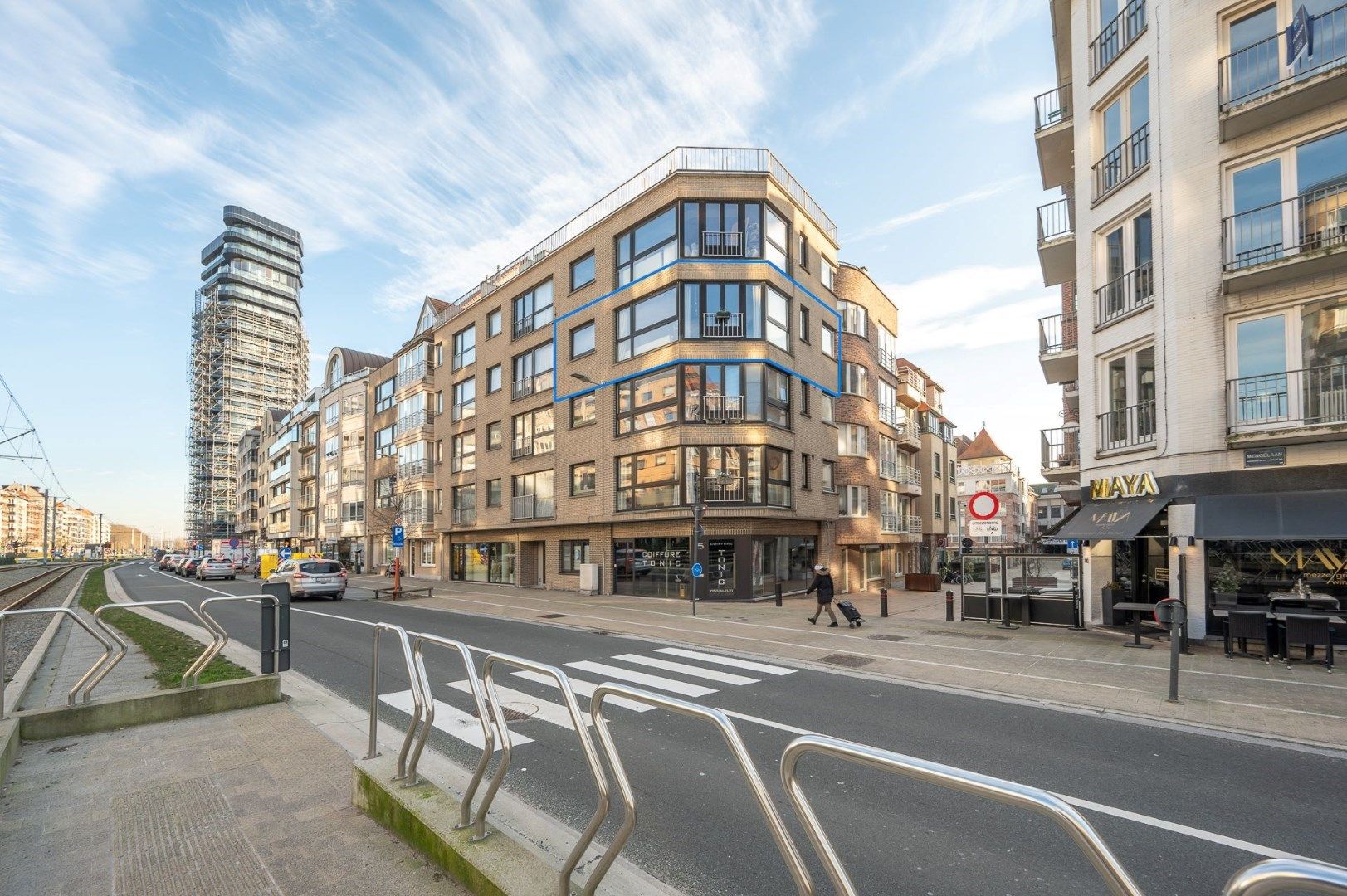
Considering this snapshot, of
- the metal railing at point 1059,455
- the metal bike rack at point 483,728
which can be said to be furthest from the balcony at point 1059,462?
the metal bike rack at point 483,728

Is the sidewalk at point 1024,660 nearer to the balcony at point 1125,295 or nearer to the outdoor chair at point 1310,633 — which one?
the outdoor chair at point 1310,633

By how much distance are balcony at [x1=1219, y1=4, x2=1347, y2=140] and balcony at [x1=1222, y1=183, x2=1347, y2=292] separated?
1665 mm

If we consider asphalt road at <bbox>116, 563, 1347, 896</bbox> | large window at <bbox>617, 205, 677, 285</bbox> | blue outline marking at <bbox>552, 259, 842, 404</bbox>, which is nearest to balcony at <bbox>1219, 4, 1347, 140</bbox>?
asphalt road at <bbox>116, 563, 1347, 896</bbox>

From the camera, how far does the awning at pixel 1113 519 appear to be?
13.1 meters

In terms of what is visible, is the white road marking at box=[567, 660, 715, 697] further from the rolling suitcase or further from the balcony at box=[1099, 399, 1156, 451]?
the balcony at box=[1099, 399, 1156, 451]

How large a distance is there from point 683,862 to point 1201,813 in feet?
13.6

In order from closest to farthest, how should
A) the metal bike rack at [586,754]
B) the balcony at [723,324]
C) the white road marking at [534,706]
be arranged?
the metal bike rack at [586,754], the white road marking at [534,706], the balcony at [723,324]

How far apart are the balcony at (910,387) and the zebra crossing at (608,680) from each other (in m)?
29.3

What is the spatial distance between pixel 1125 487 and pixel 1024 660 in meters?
5.56

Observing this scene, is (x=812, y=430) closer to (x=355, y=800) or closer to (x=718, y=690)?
(x=718, y=690)

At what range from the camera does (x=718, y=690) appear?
9117 millimetres

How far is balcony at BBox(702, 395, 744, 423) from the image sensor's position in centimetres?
2266

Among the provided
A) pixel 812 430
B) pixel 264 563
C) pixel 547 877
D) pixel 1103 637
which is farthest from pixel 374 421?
pixel 547 877

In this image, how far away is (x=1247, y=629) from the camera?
445 inches
